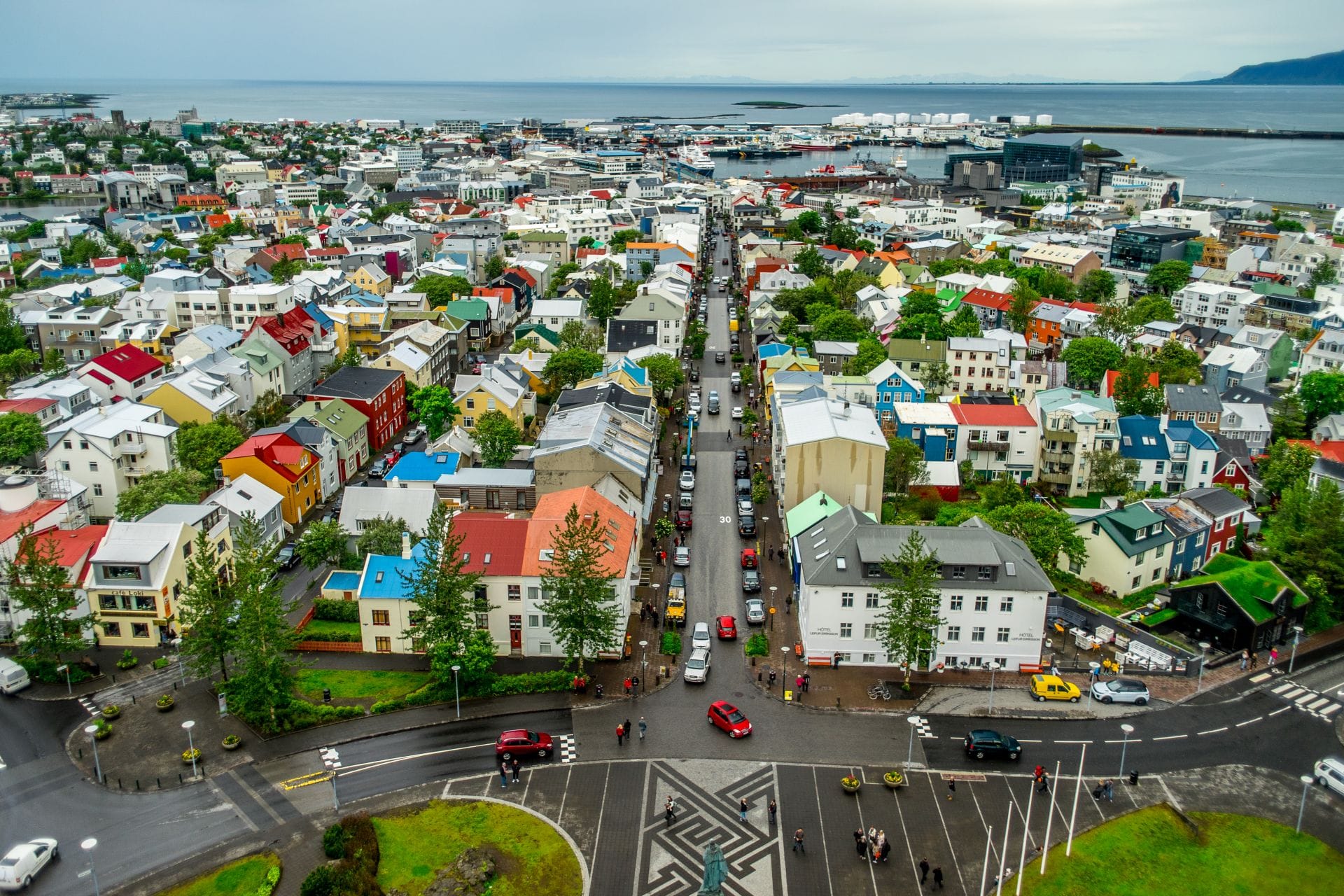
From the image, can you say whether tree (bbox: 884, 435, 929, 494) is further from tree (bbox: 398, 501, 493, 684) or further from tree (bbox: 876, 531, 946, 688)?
tree (bbox: 398, 501, 493, 684)

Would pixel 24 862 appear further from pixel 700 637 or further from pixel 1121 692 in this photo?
pixel 1121 692

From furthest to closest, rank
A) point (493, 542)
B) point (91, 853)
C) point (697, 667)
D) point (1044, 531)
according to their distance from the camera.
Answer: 1. point (1044, 531)
2. point (493, 542)
3. point (697, 667)
4. point (91, 853)

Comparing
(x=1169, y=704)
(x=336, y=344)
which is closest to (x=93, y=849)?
(x=1169, y=704)

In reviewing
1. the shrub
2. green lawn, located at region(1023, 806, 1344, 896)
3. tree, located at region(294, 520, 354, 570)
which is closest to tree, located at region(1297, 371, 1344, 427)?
green lawn, located at region(1023, 806, 1344, 896)

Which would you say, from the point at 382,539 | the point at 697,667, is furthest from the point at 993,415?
the point at 382,539

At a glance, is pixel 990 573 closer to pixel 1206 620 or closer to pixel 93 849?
pixel 1206 620

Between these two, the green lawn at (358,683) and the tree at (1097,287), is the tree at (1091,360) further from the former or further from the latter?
the green lawn at (358,683)
